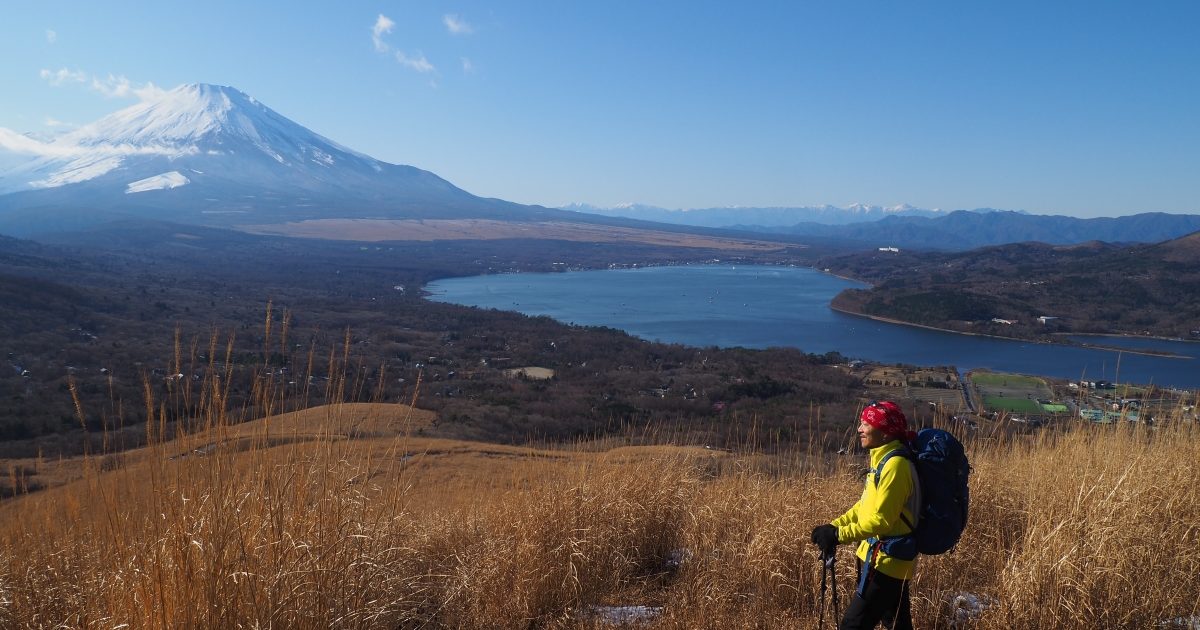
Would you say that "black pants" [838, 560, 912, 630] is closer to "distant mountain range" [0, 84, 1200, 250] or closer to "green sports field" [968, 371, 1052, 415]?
"green sports field" [968, 371, 1052, 415]

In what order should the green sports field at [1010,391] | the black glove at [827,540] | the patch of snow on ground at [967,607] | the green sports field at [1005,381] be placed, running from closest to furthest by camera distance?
the black glove at [827,540]
the patch of snow on ground at [967,607]
the green sports field at [1010,391]
the green sports field at [1005,381]

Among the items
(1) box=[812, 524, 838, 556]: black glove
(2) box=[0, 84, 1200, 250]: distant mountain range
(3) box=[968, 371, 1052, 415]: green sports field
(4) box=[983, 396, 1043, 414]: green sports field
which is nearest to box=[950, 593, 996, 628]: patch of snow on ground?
(1) box=[812, 524, 838, 556]: black glove

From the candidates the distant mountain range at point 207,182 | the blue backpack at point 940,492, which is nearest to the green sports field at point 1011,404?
the blue backpack at point 940,492

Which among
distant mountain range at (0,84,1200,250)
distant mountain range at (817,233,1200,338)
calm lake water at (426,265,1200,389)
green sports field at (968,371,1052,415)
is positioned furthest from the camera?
distant mountain range at (0,84,1200,250)

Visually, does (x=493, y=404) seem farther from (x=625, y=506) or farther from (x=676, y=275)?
(x=676, y=275)

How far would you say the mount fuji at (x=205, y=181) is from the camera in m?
116

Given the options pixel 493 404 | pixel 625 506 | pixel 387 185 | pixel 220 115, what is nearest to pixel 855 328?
pixel 493 404

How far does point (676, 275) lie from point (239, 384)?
75761mm

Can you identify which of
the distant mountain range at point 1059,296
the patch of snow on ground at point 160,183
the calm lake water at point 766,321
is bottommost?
the calm lake water at point 766,321

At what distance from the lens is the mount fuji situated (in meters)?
116

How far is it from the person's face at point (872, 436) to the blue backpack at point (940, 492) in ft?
0.18

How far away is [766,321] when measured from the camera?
170 ft

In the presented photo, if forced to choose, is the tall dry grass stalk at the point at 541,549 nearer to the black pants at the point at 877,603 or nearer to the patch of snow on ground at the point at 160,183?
the black pants at the point at 877,603

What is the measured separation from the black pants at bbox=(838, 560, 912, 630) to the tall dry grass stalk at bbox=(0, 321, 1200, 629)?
0.48m
